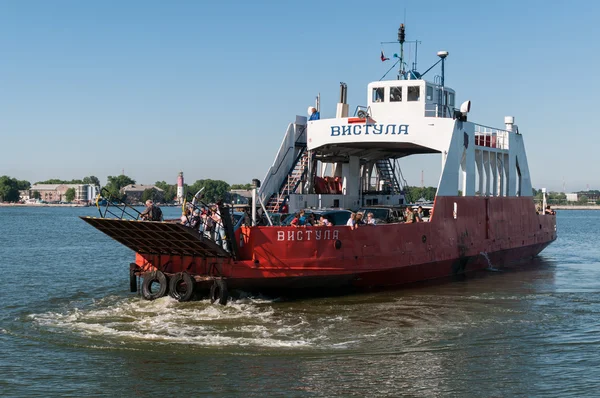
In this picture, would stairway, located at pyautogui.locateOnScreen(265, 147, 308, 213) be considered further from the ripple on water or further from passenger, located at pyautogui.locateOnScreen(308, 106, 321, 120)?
the ripple on water

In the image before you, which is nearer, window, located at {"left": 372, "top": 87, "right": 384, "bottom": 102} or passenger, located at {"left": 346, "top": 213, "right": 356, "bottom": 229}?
passenger, located at {"left": 346, "top": 213, "right": 356, "bottom": 229}

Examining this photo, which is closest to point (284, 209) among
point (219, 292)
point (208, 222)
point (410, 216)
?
point (410, 216)

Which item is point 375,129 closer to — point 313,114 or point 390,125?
point 390,125

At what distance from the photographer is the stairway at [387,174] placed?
26734mm

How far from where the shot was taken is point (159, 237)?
15.7 meters

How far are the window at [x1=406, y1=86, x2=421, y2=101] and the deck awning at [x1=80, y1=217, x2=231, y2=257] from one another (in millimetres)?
10036

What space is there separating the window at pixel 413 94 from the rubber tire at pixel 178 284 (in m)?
10.6

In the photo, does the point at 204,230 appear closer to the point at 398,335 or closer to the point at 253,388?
the point at 398,335

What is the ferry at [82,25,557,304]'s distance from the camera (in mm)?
16234

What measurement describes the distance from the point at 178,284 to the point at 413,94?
10.9 meters

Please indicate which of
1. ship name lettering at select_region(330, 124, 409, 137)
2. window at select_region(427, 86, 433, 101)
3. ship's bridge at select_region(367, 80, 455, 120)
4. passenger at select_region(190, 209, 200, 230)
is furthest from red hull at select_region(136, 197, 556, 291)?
window at select_region(427, 86, 433, 101)

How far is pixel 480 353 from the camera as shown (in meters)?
12.6

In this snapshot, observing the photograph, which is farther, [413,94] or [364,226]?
[413,94]

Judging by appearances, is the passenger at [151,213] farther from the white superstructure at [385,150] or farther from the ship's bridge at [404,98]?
the ship's bridge at [404,98]
